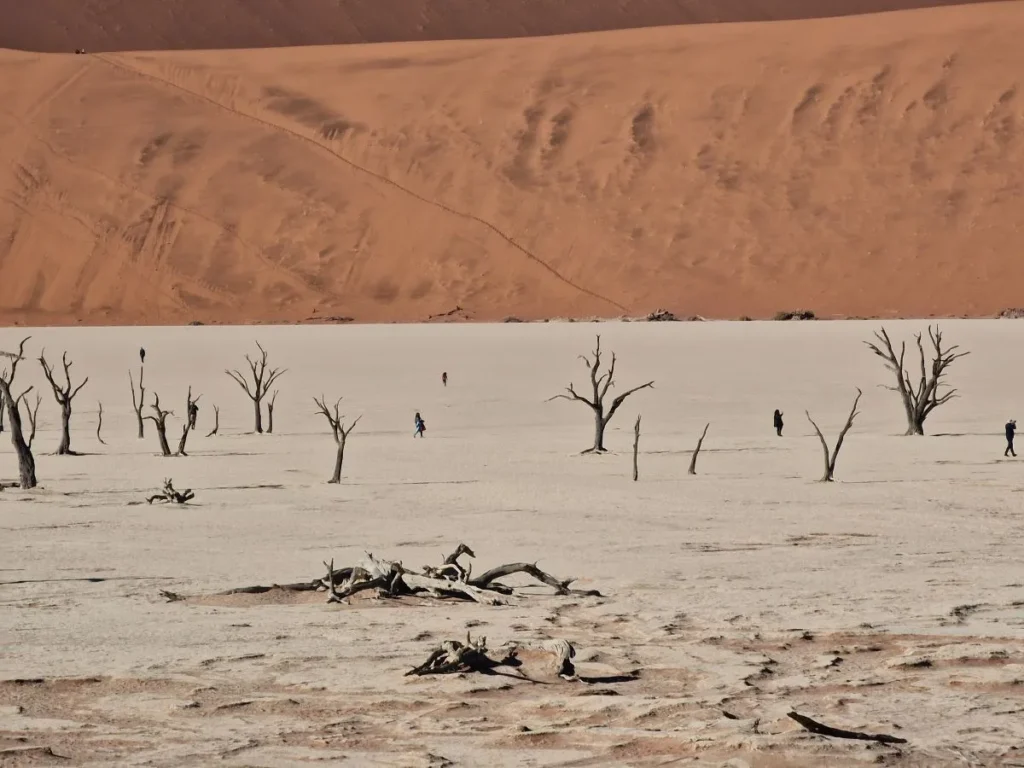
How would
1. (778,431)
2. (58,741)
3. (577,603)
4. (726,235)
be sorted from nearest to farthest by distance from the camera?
(58,741)
(577,603)
(778,431)
(726,235)

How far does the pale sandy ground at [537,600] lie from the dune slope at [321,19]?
216 feet

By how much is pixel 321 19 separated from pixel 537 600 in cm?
8507

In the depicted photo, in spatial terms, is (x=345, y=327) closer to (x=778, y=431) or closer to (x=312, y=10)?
(x=778, y=431)

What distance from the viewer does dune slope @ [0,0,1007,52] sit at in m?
90.1

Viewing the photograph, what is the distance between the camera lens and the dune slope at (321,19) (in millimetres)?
90125

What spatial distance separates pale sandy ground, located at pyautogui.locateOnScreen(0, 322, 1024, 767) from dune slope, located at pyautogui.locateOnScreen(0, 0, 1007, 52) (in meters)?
65.8

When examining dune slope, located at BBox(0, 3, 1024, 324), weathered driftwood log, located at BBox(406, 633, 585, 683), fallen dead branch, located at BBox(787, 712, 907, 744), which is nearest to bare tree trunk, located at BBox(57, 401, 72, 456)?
weathered driftwood log, located at BBox(406, 633, 585, 683)

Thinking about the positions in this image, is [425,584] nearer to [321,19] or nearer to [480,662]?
[480,662]

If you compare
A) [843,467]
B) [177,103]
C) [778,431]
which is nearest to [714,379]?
[778,431]

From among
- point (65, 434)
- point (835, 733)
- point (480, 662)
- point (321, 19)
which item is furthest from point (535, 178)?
point (835, 733)

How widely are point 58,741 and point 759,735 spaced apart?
9.27 ft

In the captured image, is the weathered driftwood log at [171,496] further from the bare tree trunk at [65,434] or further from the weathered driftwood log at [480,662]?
the weathered driftwood log at [480,662]

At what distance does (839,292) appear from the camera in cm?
5591

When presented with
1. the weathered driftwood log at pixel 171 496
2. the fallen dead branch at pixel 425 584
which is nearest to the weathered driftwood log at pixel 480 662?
the fallen dead branch at pixel 425 584
